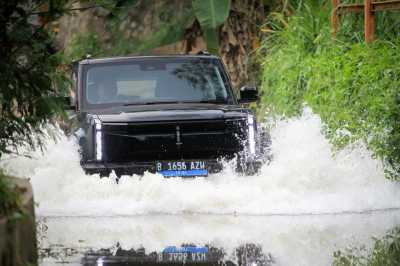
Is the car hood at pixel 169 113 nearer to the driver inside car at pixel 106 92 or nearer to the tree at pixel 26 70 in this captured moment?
the driver inside car at pixel 106 92

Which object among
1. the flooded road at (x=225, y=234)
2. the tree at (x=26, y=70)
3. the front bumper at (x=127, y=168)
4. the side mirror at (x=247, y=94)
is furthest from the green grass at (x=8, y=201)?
the side mirror at (x=247, y=94)

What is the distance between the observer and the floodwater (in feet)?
38.0

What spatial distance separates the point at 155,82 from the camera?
53.8 ft

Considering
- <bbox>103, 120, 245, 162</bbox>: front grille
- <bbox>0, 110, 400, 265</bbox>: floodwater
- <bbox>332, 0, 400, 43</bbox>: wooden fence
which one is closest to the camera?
<bbox>0, 110, 400, 265</bbox>: floodwater

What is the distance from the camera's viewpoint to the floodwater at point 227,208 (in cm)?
1157

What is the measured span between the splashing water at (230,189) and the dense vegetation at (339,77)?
34 centimetres

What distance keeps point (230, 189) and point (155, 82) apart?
7.93ft

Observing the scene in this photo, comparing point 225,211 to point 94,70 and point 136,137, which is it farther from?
point 94,70

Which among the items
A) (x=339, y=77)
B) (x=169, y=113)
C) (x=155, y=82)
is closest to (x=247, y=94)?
(x=155, y=82)

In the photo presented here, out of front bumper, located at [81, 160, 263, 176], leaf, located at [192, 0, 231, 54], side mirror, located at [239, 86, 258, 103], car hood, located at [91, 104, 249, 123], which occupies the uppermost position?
leaf, located at [192, 0, 231, 54]

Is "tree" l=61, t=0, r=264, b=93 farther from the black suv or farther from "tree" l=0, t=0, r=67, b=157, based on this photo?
"tree" l=0, t=0, r=67, b=157

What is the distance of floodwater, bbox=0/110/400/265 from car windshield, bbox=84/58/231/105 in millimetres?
921

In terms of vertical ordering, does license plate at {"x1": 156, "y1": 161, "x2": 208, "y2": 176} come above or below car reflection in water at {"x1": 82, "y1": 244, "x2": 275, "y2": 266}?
above

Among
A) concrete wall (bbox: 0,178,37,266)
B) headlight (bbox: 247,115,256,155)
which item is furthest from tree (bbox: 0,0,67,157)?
headlight (bbox: 247,115,256,155)
